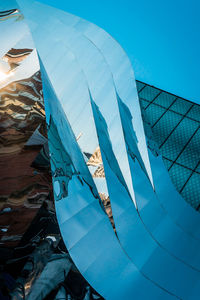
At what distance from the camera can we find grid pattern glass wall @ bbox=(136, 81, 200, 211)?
9.41 m

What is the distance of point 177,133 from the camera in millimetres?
10742

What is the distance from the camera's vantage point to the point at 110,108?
617 centimetres

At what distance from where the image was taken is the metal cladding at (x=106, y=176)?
4.23 metres

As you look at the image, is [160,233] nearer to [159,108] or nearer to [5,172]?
[5,172]

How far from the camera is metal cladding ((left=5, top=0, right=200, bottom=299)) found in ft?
13.9

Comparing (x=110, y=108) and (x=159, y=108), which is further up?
(x=110, y=108)

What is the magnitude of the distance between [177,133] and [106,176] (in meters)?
6.49

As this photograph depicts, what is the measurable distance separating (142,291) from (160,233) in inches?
78.2

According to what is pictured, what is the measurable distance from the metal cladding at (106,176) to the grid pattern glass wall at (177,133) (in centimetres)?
174

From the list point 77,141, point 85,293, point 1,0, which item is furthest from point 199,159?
point 1,0

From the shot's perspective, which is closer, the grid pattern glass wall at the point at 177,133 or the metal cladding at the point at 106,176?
the metal cladding at the point at 106,176

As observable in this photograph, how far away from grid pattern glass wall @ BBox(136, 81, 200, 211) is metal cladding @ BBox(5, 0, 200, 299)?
1.74 meters

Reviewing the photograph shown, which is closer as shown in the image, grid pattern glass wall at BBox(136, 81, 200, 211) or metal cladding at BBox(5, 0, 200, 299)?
metal cladding at BBox(5, 0, 200, 299)

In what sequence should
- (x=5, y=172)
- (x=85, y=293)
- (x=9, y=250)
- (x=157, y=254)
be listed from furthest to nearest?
(x=157, y=254)
(x=85, y=293)
(x=5, y=172)
(x=9, y=250)
